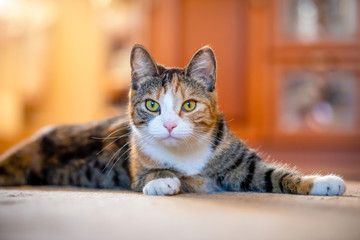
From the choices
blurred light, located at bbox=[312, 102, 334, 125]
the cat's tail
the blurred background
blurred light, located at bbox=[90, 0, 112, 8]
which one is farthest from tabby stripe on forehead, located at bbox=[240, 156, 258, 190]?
blurred light, located at bbox=[90, 0, 112, 8]

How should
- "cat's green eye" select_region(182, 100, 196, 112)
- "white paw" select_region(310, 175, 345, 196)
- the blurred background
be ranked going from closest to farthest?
"white paw" select_region(310, 175, 345, 196) < "cat's green eye" select_region(182, 100, 196, 112) < the blurred background

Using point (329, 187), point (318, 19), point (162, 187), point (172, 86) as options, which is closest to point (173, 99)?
point (172, 86)

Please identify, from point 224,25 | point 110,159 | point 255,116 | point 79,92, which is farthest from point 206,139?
point 79,92

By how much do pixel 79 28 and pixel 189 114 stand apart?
3.62m

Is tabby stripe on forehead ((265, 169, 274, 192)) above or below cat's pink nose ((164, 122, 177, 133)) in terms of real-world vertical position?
below

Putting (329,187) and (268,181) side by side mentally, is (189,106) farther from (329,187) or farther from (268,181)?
(329,187)

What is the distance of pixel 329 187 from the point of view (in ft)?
3.95

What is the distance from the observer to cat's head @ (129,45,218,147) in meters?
1.30

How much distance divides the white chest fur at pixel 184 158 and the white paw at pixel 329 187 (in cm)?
36

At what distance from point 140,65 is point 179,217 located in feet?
2.37

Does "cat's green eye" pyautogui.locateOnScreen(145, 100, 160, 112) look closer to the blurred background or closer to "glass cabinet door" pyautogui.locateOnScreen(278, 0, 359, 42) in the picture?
the blurred background

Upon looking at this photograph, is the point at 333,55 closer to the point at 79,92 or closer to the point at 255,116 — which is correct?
the point at 255,116

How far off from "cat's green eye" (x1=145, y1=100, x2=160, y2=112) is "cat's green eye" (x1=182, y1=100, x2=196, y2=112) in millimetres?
84

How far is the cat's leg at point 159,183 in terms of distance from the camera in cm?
123
